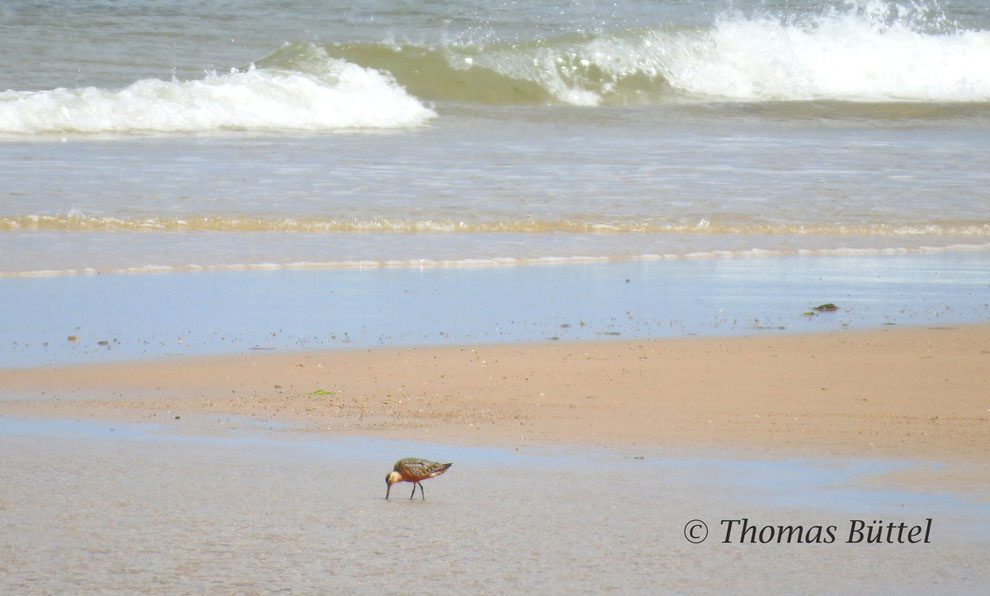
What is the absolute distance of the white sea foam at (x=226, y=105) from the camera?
16.6 metres

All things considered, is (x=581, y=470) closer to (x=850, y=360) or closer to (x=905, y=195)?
(x=850, y=360)

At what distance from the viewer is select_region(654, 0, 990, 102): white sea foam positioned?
80.1 feet

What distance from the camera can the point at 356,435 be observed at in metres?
Result: 4.53

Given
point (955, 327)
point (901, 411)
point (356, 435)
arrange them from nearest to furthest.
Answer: point (356, 435) < point (901, 411) < point (955, 327)

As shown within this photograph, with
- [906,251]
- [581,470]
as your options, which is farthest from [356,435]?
[906,251]

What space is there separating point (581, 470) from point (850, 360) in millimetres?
2235

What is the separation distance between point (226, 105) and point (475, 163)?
5.43 metres

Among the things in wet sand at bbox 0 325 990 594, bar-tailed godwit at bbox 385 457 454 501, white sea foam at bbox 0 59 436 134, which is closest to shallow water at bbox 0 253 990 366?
wet sand at bbox 0 325 990 594

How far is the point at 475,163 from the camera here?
44.7 ft

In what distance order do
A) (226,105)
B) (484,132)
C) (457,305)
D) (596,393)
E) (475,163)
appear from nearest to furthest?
(596,393)
(457,305)
(475,163)
(484,132)
(226,105)

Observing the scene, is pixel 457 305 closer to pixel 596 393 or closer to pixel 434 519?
pixel 596 393

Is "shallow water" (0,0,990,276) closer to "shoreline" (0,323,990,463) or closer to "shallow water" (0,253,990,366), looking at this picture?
"shallow water" (0,253,990,366)

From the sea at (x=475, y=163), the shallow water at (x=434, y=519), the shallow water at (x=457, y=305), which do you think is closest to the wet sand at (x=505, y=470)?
the shallow water at (x=434, y=519)

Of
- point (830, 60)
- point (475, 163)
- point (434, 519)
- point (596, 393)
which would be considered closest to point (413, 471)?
point (434, 519)
